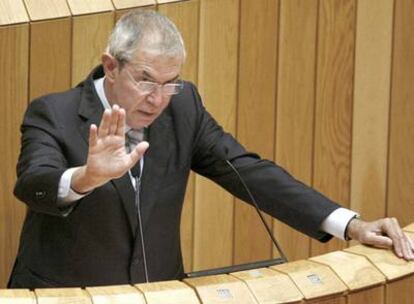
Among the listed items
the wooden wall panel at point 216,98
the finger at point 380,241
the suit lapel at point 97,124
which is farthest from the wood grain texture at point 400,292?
the wooden wall panel at point 216,98

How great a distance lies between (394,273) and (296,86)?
104 cm

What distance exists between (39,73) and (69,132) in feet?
1.91

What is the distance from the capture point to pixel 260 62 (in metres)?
2.46

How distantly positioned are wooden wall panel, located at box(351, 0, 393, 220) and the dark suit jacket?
0.65m

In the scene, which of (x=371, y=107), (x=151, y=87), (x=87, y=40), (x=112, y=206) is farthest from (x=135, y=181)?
(x=371, y=107)

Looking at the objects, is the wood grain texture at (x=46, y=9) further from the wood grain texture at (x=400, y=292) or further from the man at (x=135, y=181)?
the wood grain texture at (x=400, y=292)

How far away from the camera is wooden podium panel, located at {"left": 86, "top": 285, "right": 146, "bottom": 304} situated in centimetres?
124

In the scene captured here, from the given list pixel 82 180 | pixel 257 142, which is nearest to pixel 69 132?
pixel 82 180

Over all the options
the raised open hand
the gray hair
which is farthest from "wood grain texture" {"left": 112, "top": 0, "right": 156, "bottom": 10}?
the raised open hand

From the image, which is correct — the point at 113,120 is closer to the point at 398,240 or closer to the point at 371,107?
the point at 398,240

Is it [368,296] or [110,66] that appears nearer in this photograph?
[368,296]

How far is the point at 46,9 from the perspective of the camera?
2.26 meters

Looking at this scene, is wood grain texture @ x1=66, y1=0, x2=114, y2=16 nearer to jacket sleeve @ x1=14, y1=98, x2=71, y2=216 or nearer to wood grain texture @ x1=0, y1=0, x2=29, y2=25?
wood grain texture @ x1=0, y1=0, x2=29, y2=25

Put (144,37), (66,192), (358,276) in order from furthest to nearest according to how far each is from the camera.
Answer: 1. (144,37)
2. (66,192)
3. (358,276)
